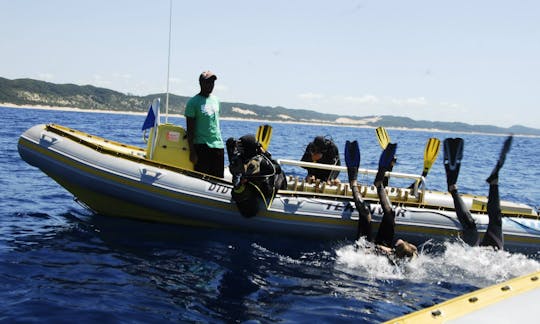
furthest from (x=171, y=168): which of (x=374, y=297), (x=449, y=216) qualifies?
(x=449, y=216)

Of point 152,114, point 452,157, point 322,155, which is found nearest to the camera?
point 452,157

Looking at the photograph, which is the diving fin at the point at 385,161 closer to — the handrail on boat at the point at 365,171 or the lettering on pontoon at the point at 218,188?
the handrail on boat at the point at 365,171

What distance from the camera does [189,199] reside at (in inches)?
293

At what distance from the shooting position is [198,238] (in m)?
7.40

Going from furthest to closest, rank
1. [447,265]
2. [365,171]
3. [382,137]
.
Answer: [382,137], [365,171], [447,265]

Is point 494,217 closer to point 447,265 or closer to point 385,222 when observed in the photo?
point 447,265

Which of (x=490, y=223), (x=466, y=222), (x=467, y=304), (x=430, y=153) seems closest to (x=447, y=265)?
(x=466, y=222)

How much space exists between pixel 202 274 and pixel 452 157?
4.04 meters

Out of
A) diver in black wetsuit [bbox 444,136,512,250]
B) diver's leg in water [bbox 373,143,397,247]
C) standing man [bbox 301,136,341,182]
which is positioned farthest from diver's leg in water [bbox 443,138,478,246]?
standing man [bbox 301,136,341,182]

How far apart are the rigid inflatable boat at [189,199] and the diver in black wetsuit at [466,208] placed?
0.80 ft

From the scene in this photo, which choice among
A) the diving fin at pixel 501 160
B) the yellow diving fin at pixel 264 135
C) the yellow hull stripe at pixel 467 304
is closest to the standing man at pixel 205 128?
the yellow diving fin at pixel 264 135

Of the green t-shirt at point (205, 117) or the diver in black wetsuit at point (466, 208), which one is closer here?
the diver in black wetsuit at point (466, 208)

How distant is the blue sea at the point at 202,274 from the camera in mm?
4891

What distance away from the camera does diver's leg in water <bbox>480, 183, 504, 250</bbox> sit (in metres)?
7.16
